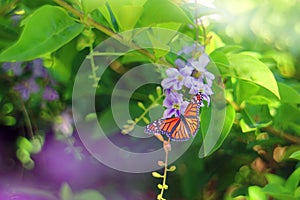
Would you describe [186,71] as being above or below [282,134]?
above

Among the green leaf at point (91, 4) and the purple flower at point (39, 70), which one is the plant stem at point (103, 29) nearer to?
the green leaf at point (91, 4)

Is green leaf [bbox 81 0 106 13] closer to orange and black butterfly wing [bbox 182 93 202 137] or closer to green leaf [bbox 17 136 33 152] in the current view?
→ orange and black butterfly wing [bbox 182 93 202 137]

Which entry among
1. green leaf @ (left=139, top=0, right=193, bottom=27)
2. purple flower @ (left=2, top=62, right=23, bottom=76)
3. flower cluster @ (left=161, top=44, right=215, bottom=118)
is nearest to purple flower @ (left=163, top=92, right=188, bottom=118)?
flower cluster @ (left=161, top=44, right=215, bottom=118)

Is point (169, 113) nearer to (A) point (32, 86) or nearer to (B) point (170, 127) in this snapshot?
(B) point (170, 127)

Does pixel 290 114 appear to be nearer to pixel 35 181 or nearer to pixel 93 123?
pixel 93 123

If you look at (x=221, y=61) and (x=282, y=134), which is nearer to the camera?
(x=221, y=61)

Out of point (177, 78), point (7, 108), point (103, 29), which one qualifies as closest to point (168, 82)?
point (177, 78)

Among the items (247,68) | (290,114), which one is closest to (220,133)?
(247,68)
